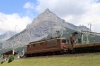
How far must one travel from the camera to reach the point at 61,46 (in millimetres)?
45406

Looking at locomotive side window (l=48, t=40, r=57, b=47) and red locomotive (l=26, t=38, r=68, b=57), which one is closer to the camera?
red locomotive (l=26, t=38, r=68, b=57)

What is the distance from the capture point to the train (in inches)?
1516

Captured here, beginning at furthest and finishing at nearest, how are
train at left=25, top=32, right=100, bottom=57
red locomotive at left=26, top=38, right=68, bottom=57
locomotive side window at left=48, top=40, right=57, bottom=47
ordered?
locomotive side window at left=48, top=40, right=57, bottom=47, red locomotive at left=26, top=38, right=68, bottom=57, train at left=25, top=32, right=100, bottom=57

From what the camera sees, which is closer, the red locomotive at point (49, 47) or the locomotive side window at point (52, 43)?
the red locomotive at point (49, 47)

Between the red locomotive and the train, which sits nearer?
the train

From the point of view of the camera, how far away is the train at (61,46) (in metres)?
38.5

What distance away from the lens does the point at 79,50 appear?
4106cm

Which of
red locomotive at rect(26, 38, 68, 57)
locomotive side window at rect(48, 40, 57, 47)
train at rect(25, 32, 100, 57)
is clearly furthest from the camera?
locomotive side window at rect(48, 40, 57, 47)

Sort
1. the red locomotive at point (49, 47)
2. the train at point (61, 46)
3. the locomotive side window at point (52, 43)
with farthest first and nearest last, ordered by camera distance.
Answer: the locomotive side window at point (52, 43), the red locomotive at point (49, 47), the train at point (61, 46)

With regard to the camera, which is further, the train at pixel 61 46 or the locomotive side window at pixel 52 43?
the locomotive side window at pixel 52 43

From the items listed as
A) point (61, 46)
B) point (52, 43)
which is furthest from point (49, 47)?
point (61, 46)

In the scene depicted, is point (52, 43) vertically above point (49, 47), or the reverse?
point (52, 43)

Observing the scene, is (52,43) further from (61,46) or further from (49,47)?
(61,46)

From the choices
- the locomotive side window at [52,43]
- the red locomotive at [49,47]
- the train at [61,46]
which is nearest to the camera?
the train at [61,46]
